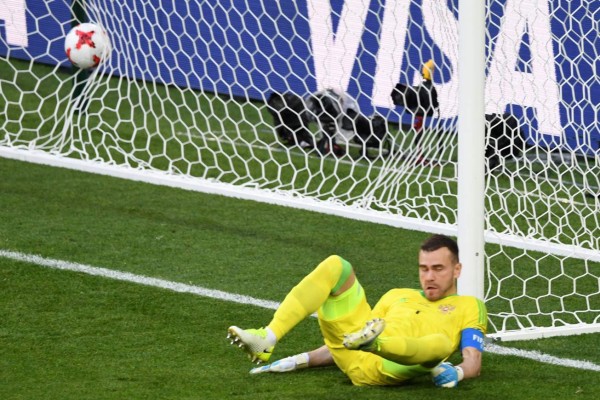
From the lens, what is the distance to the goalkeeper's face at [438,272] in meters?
5.01

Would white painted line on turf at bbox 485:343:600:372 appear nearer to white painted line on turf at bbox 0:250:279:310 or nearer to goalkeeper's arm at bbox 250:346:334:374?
goalkeeper's arm at bbox 250:346:334:374

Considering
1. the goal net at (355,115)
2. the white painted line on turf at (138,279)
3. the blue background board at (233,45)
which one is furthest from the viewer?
the blue background board at (233,45)

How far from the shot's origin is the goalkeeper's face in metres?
5.01

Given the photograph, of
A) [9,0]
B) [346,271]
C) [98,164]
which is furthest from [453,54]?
[9,0]

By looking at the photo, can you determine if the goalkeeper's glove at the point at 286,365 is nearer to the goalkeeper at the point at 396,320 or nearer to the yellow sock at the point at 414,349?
the goalkeeper at the point at 396,320

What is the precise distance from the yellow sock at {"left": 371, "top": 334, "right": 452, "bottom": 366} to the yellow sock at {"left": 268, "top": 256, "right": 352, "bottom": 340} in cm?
37

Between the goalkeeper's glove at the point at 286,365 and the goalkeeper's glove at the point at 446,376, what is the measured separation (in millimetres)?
588

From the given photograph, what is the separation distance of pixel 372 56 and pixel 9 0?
3.21 metres

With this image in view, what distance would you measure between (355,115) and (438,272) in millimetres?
3971

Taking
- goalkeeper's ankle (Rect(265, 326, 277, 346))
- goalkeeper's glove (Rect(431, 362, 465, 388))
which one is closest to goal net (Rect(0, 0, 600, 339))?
goalkeeper's glove (Rect(431, 362, 465, 388))

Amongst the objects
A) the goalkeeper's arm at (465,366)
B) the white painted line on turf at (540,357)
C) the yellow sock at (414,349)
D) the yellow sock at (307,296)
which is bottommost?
the white painted line on turf at (540,357)

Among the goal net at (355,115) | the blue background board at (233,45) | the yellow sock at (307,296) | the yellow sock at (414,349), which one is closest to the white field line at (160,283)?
the goal net at (355,115)

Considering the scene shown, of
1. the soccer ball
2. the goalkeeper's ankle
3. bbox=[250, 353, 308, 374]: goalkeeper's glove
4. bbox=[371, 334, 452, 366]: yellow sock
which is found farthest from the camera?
the soccer ball

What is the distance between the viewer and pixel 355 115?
29.2 feet
